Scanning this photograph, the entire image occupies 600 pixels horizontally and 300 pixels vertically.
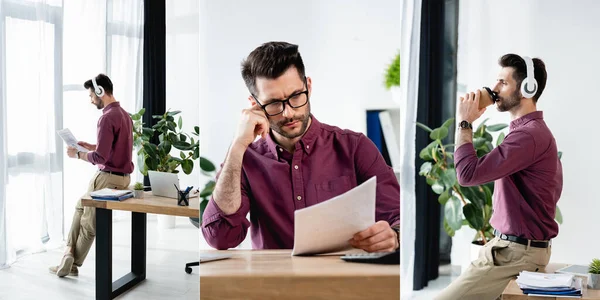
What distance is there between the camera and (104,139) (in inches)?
179

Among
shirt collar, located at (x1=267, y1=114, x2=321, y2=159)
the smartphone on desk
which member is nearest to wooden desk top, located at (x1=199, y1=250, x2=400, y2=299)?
the smartphone on desk

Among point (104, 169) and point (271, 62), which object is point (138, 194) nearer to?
point (104, 169)

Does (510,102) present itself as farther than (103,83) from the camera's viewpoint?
No

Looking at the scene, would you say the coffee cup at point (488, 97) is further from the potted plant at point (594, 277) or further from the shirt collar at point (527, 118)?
the potted plant at point (594, 277)

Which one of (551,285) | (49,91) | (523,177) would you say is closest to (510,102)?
(523,177)

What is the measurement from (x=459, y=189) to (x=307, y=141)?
209cm

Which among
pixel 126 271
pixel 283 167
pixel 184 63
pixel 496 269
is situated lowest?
pixel 126 271

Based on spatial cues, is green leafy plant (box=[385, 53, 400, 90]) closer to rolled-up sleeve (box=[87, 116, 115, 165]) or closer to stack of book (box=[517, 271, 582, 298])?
stack of book (box=[517, 271, 582, 298])

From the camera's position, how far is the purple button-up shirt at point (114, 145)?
15.0ft

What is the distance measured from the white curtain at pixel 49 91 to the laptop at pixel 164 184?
0.72 metres

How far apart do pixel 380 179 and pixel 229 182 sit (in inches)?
20.9

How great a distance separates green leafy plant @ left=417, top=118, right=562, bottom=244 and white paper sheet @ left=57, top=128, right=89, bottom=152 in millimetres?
2582

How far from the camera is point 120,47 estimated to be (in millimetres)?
4828

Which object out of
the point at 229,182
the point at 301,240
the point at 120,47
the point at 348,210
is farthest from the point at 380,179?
the point at 120,47
